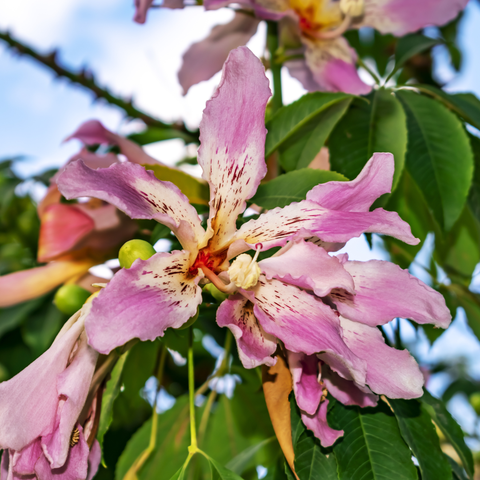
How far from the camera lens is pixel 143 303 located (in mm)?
463

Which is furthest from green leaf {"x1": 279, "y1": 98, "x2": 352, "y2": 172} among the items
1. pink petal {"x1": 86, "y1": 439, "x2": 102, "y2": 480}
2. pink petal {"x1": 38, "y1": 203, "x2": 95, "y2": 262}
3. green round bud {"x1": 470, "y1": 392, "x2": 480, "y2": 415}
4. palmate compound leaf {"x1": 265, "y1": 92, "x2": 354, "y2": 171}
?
green round bud {"x1": 470, "y1": 392, "x2": 480, "y2": 415}

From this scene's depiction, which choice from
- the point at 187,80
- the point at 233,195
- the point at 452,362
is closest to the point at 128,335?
the point at 233,195

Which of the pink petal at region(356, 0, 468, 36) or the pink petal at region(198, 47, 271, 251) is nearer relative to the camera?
the pink petal at region(198, 47, 271, 251)

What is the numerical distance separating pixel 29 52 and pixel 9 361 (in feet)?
2.09

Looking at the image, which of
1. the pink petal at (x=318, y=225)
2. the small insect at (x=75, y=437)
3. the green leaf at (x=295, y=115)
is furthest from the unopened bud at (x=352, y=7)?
the small insect at (x=75, y=437)

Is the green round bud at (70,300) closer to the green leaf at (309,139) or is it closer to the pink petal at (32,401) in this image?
the pink petal at (32,401)

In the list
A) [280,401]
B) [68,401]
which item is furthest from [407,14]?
[68,401]

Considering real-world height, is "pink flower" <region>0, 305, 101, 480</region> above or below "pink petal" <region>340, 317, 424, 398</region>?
below

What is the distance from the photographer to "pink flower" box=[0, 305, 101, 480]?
0.50 m

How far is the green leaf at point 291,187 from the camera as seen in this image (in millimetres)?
615

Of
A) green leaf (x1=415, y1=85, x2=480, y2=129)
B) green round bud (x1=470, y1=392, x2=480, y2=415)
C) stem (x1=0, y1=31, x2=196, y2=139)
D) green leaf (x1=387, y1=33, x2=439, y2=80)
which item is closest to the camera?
green leaf (x1=415, y1=85, x2=480, y2=129)

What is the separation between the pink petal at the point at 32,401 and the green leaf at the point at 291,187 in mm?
274

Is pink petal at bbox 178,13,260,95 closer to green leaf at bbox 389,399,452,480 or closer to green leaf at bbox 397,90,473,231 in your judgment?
green leaf at bbox 397,90,473,231

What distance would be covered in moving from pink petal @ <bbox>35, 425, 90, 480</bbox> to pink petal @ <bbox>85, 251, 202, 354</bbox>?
6.7 inches
